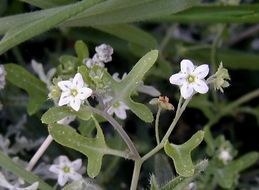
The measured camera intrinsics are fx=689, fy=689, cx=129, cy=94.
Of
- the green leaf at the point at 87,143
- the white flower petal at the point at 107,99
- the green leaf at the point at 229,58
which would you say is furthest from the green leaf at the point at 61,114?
the green leaf at the point at 229,58

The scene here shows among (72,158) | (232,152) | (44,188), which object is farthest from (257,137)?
(44,188)

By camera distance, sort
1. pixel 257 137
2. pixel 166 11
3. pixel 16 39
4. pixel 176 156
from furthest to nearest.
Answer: pixel 257 137 < pixel 166 11 < pixel 16 39 < pixel 176 156

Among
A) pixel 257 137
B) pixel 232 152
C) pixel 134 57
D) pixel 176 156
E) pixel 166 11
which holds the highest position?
pixel 166 11

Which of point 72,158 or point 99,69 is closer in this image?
point 99,69

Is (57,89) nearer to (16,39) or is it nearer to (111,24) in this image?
(16,39)

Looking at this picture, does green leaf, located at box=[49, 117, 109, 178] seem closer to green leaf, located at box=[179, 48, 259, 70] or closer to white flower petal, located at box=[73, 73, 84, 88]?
white flower petal, located at box=[73, 73, 84, 88]

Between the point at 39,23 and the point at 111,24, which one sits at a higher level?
the point at 39,23

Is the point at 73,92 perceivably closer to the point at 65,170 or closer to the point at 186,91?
the point at 186,91

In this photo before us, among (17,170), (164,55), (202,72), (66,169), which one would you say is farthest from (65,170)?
(164,55)

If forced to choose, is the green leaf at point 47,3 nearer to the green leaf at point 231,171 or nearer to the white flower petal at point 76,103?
the white flower petal at point 76,103
